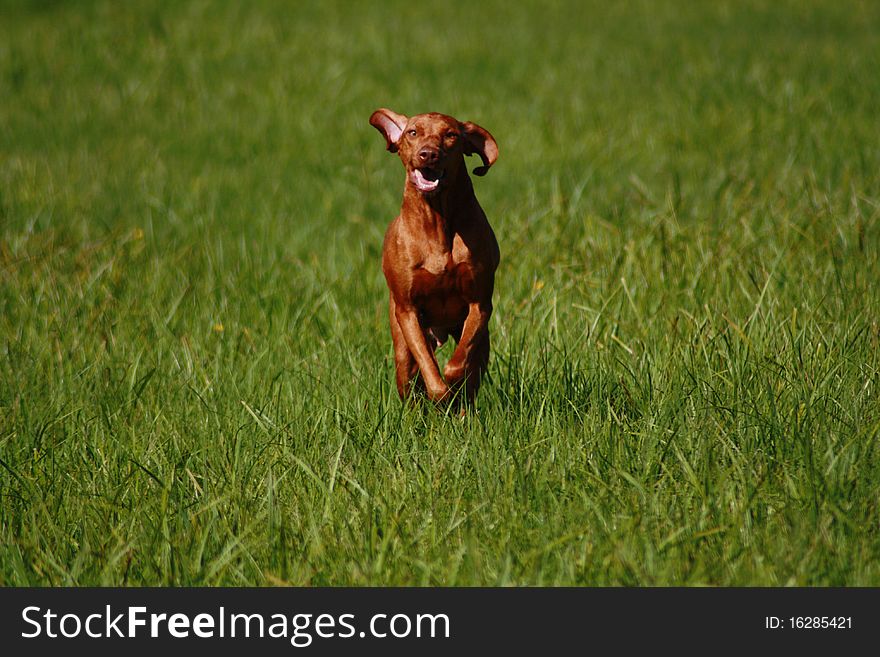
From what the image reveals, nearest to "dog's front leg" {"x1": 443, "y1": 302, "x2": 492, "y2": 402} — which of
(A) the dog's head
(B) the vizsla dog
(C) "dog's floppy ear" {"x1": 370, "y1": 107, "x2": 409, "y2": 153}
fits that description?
(B) the vizsla dog

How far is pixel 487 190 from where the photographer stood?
7762mm

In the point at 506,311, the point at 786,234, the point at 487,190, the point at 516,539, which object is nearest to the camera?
the point at 516,539

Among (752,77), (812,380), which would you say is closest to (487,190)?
(752,77)

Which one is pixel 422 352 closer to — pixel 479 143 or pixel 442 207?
pixel 442 207

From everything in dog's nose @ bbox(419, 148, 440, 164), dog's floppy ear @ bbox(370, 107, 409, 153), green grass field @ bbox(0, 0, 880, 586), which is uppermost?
dog's floppy ear @ bbox(370, 107, 409, 153)

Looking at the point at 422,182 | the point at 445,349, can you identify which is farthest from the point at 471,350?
the point at 445,349

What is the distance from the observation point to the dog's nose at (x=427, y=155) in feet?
10.1

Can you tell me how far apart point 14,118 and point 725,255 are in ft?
23.6

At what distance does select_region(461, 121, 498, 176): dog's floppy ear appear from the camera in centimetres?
329

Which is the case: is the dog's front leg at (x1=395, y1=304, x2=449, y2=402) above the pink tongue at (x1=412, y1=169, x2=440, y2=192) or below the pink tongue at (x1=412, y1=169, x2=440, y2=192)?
below

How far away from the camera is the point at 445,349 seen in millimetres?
4734

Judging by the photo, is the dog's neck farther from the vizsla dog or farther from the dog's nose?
the dog's nose

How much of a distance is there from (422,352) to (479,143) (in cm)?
70

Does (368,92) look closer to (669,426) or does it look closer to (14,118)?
(14,118)
